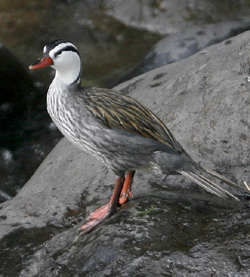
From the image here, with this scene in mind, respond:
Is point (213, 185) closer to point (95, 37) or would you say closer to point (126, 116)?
point (126, 116)

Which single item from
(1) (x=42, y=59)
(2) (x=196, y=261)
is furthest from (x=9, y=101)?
(2) (x=196, y=261)

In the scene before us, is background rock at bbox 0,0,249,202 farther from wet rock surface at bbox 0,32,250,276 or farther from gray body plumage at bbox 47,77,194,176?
gray body plumage at bbox 47,77,194,176

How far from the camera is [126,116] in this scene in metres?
4.61

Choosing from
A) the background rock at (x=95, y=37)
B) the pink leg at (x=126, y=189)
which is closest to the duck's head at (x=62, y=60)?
the pink leg at (x=126, y=189)

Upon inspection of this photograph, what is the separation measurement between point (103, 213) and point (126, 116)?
95cm

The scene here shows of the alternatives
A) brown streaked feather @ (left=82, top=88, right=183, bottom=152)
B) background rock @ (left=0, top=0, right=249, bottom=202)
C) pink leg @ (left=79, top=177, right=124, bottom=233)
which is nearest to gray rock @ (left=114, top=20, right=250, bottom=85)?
background rock @ (left=0, top=0, right=249, bottom=202)

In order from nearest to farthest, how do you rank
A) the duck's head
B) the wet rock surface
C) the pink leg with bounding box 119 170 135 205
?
the wet rock surface, the duck's head, the pink leg with bounding box 119 170 135 205

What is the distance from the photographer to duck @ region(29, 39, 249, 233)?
4.49 meters

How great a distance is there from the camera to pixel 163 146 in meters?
4.57

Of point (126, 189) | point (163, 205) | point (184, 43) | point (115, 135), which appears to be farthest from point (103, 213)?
point (184, 43)

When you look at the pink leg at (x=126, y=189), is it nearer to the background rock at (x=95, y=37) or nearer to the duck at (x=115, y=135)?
the duck at (x=115, y=135)

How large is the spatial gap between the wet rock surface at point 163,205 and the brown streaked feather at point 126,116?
0.59 meters

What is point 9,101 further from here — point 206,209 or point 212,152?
point 206,209

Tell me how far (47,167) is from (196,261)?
334cm
